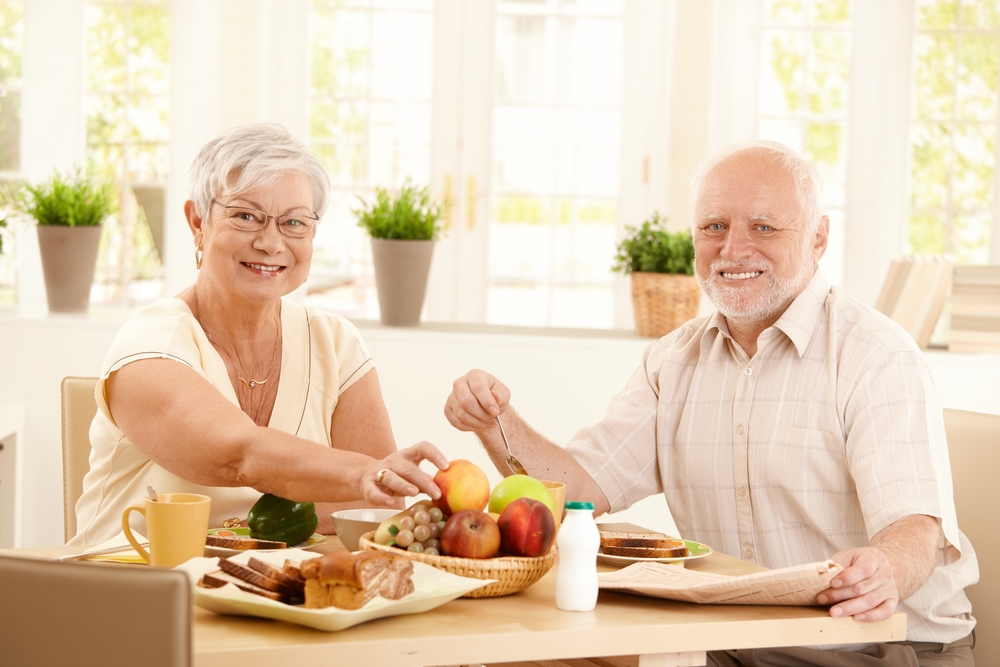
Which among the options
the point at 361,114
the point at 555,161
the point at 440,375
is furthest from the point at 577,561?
the point at 361,114

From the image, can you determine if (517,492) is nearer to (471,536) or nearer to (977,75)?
(471,536)

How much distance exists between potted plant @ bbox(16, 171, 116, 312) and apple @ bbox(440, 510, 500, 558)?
83.9 inches

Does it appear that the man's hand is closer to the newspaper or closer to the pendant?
the newspaper

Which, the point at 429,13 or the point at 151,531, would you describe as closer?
the point at 151,531

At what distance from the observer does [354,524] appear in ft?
4.62

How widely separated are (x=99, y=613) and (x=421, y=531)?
42 centimetres

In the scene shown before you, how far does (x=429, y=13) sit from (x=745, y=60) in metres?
1.42

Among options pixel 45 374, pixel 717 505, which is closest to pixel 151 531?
pixel 717 505

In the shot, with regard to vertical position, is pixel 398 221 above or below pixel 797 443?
above

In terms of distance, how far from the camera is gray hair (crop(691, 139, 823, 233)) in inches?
75.6

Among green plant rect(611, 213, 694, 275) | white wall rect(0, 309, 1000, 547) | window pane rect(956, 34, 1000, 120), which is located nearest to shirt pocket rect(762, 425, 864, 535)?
white wall rect(0, 309, 1000, 547)

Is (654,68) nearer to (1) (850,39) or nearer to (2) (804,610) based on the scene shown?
(1) (850,39)

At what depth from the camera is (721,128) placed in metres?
4.71

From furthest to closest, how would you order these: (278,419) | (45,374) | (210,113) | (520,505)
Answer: (210,113), (45,374), (278,419), (520,505)
